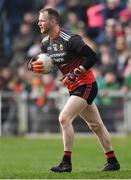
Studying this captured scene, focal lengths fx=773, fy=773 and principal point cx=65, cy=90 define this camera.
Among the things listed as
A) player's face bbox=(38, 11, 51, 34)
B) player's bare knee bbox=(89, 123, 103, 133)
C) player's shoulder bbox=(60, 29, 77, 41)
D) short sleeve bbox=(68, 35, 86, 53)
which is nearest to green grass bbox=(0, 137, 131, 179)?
player's bare knee bbox=(89, 123, 103, 133)

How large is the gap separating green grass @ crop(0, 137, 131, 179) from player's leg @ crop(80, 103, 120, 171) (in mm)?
203

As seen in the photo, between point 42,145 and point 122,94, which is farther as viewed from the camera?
point 122,94

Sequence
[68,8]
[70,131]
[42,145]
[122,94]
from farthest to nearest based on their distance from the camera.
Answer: [68,8] < [122,94] < [42,145] < [70,131]

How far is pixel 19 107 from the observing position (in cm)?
2302

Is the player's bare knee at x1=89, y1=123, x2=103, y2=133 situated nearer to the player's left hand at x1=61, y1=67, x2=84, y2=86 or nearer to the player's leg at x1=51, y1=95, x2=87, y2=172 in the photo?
the player's leg at x1=51, y1=95, x2=87, y2=172

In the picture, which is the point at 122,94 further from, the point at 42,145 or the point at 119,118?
the point at 42,145

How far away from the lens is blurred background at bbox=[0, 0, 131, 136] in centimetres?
2241

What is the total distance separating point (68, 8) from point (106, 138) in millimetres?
14684

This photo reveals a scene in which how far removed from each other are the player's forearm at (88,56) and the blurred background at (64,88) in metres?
10.7

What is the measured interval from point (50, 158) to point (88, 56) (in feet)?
16.1

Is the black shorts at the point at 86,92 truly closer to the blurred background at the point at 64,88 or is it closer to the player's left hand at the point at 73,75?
the player's left hand at the point at 73,75

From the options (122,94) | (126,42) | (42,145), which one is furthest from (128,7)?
(42,145)

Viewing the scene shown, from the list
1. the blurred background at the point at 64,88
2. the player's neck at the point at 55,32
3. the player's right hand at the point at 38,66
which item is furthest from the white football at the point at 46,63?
the blurred background at the point at 64,88

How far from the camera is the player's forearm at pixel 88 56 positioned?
11.3 meters
